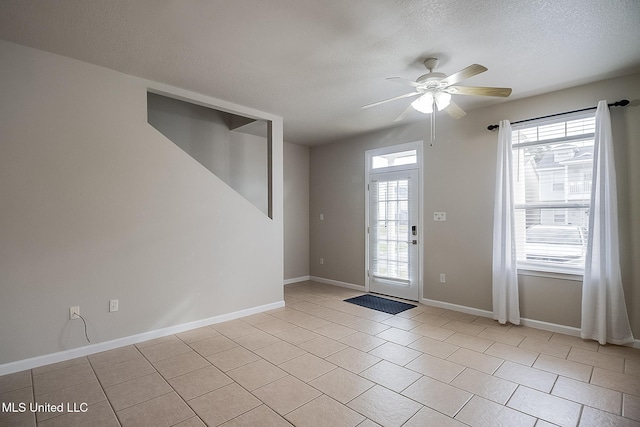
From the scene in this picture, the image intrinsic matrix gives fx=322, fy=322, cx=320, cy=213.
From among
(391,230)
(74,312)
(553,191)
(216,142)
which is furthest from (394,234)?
(74,312)

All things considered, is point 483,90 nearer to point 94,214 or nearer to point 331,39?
point 331,39

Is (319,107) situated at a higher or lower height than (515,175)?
higher

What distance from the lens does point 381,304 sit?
4766 mm

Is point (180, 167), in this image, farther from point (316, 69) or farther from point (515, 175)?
point (515, 175)

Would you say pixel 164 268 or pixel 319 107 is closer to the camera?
pixel 164 268

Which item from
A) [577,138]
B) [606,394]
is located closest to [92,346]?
[606,394]

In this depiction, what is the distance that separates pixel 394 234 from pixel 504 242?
167cm

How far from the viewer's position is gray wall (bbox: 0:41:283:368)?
2691 mm

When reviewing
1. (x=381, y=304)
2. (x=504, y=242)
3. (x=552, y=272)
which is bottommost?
(x=381, y=304)

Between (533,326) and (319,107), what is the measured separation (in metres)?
3.69

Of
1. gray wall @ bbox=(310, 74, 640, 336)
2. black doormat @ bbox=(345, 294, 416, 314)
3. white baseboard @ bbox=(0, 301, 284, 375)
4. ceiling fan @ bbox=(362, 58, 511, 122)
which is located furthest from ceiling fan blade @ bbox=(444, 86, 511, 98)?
white baseboard @ bbox=(0, 301, 284, 375)

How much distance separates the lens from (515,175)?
3.91 meters

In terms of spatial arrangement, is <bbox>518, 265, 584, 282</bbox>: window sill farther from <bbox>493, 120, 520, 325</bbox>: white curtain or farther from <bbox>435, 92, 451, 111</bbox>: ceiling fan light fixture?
<bbox>435, 92, 451, 111</bbox>: ceiling fan light fixture

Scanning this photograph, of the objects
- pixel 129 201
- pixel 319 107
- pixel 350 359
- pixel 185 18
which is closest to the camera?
pixel 185 18
